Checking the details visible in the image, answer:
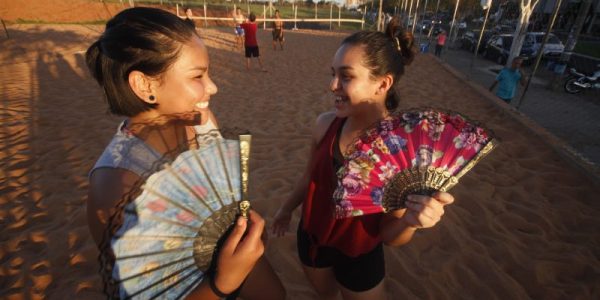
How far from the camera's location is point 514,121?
17.5ft

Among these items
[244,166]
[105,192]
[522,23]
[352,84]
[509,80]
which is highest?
[522,23]

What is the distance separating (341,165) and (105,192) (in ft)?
3.07

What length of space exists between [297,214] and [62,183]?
9.55 ft

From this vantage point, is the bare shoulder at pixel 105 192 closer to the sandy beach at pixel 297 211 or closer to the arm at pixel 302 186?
the arm at pixel 302 186

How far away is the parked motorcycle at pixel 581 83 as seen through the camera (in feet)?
29.0

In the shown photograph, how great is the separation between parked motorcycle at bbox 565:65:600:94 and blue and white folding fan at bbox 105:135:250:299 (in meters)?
12.2

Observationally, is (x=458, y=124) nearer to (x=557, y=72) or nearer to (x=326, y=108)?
(x=326, y=108)

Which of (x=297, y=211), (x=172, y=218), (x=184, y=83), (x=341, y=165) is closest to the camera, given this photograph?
(x=172, y=218)

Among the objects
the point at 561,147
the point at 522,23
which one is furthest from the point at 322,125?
the point at 522,23

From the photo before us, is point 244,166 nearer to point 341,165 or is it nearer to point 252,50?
point 341,165

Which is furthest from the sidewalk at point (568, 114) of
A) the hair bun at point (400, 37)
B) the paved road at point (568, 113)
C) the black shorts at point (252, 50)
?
the black shorts at point (252, 50)

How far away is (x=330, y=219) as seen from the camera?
4.60 feet

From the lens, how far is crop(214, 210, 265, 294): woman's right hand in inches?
35.3

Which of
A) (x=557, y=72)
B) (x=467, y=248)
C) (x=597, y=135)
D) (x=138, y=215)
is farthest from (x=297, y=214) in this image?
(x=557, y=72)
